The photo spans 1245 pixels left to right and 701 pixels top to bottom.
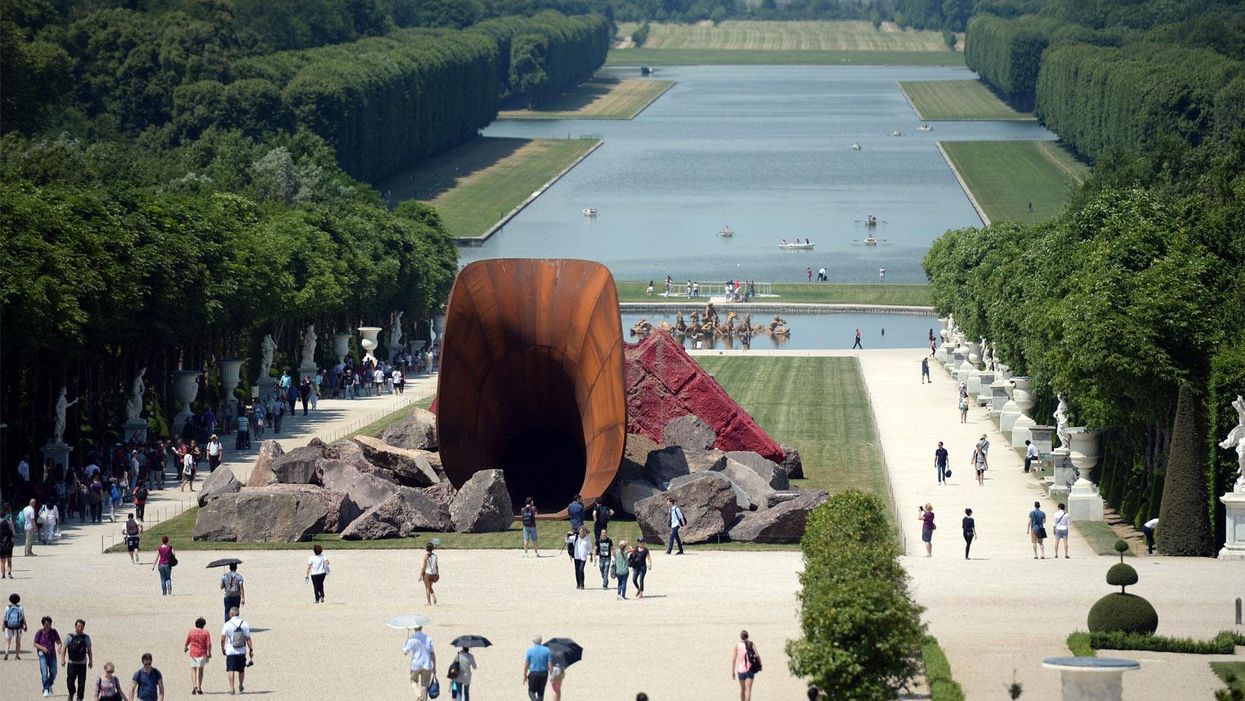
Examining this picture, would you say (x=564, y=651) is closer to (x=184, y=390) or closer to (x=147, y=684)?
(x=147, y=684)

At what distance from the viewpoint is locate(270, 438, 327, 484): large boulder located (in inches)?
2195

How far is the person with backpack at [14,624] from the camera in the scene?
1558 inches

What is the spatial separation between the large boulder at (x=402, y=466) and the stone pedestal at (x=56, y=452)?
8539 millimetres

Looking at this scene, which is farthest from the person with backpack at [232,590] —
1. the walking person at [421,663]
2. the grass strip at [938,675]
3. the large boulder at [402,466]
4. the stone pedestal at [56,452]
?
the stone pedestal at [56,452]

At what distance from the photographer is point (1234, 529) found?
49281mm

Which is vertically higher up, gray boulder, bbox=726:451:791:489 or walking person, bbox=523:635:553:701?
walking person, bbox=523:635:553:701

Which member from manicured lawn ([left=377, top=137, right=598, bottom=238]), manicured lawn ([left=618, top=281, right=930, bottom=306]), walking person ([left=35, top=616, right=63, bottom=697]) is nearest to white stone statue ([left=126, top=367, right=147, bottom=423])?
walking person ([left=35, top=616, right=63, bottom=697])

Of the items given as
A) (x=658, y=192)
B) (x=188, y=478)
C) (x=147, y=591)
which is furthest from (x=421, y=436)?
(x=658, y=192)

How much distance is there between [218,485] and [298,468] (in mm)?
2144

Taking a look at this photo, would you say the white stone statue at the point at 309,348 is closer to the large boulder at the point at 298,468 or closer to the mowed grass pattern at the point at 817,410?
the mowed grass pattern at the point at 817,410

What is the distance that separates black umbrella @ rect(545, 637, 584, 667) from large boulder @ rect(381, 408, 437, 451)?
25.3m

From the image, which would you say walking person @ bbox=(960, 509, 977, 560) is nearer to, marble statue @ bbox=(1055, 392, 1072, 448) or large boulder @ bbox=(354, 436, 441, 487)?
marble statue @ bbox=(1055, 392, 1072, 448)

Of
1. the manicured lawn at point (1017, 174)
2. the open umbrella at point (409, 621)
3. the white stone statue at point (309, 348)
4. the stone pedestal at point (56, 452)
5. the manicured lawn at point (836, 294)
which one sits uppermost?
the open umbrella at point (409, 621)

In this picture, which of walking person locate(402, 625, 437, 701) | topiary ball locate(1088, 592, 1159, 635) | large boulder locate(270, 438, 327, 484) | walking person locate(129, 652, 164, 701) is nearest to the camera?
walking person locate(129, 652, 164, 701)
